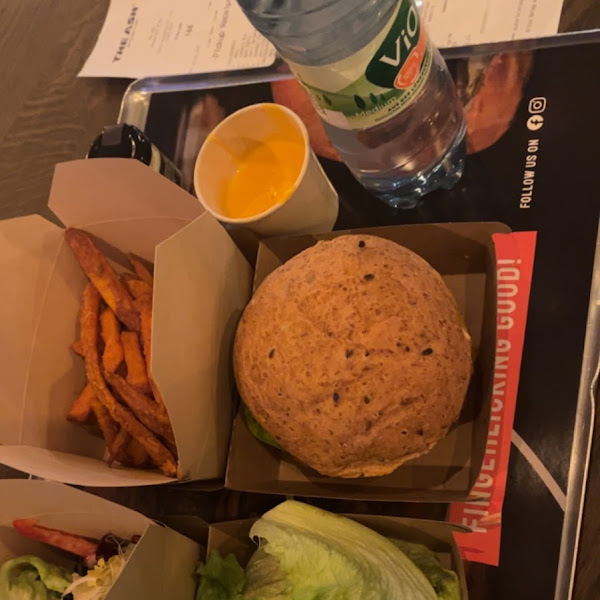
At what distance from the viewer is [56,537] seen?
3.20 ft

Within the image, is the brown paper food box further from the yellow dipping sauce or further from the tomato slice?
the yellow dipping sauce

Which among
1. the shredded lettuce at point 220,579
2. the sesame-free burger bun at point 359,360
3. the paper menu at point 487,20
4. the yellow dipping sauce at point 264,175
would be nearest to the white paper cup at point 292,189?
the yellow dipping sauce at point 264,175

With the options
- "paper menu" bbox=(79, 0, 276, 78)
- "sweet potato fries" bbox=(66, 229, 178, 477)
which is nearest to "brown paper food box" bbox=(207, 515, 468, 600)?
"sweet potato fries" bbox=(66, 229, 178, 477)

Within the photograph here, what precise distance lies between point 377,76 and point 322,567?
→ 63cm

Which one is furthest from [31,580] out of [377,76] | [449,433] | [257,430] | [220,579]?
[377,76]

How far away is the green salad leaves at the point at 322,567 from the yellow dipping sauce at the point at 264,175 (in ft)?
1.60

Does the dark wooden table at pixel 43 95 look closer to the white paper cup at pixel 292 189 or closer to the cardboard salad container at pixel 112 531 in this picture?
the white paper cup at pixel 292 189

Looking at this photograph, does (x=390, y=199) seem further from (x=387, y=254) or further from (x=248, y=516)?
(x=248, y=516)

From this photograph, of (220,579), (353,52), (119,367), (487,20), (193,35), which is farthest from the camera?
(193,35)

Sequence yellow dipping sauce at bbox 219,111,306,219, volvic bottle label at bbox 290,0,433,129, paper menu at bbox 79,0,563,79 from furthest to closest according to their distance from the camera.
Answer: paper menu at bbox 79,0,563,79
yellow dipping sauce at bbox 219,111,306,219
volvic bottle label at bbox 290,0,433,129

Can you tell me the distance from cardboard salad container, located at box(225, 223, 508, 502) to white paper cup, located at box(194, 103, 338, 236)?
0.04 metres

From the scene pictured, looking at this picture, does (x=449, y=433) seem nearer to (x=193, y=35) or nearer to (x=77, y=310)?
(x=77, y=310)

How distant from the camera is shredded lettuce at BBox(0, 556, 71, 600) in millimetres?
957

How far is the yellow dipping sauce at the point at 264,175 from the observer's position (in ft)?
3.59
